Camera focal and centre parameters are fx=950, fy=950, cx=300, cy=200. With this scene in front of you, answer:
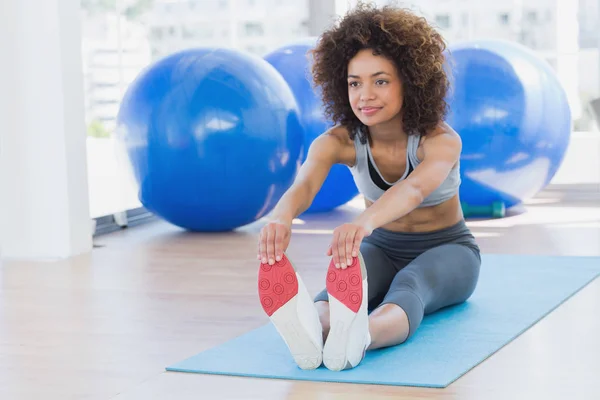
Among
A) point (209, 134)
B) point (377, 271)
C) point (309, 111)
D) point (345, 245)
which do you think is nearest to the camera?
point (345, 245)

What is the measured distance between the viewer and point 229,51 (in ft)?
14.8

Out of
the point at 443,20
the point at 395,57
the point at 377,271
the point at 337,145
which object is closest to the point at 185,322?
the point at 377,271

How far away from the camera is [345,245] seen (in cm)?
204

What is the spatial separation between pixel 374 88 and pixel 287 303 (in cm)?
68

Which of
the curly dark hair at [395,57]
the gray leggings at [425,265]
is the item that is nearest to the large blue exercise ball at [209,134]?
the gray leggings at [425,265]

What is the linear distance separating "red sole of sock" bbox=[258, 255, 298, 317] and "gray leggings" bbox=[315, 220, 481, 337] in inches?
14.5

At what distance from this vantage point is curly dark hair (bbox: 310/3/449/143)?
244 cm

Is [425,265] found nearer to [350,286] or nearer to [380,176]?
[380,176]

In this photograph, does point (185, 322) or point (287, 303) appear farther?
point (185, 322)

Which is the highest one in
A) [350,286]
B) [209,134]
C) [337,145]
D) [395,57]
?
[395,57]

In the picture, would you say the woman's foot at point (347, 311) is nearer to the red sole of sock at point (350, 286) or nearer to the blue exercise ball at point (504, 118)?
the red sole of sock at point (350, 286)

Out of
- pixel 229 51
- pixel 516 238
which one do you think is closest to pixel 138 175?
pixel 229 51

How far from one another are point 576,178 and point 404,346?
3.98m

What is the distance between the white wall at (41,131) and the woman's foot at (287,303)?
7.27 feet
